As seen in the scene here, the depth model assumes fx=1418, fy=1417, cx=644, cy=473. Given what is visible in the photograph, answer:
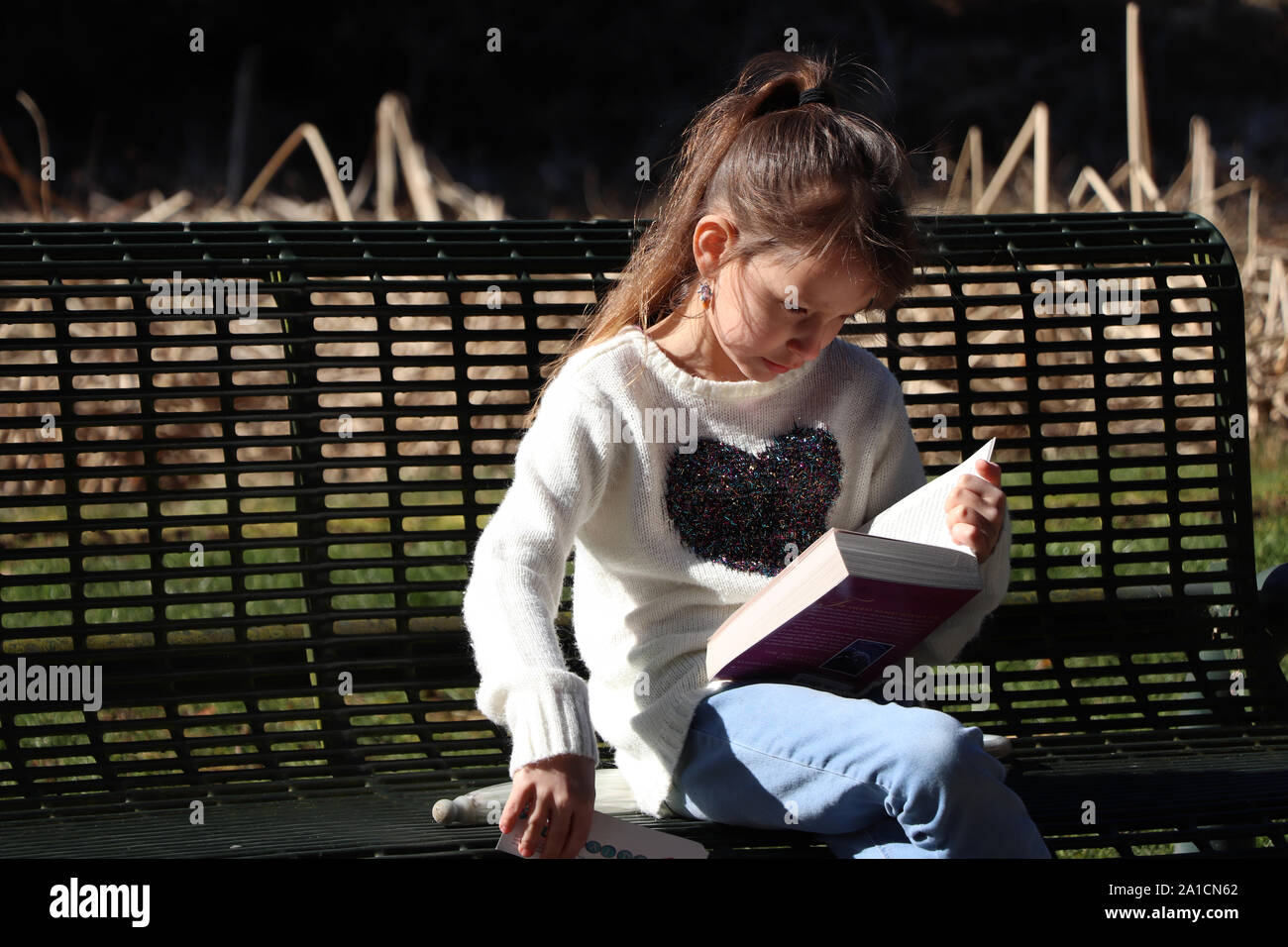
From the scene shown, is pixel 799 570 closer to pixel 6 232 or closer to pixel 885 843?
pixel 885 843

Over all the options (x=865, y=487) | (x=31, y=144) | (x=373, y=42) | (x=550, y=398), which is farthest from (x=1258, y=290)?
Result: (x=31, y=144)

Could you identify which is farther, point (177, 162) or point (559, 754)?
point (177, 162)

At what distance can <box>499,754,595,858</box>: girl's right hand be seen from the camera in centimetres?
178

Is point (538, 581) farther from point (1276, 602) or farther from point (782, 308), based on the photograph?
point (1276, 602)

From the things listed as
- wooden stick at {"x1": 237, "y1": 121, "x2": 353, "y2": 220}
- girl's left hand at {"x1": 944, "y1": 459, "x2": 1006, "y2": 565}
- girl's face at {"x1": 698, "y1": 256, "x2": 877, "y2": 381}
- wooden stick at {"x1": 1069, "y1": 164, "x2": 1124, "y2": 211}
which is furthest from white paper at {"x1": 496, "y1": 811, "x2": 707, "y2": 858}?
wooden stick at {"x1": 1069, "y1": 164, "x2": 1124, "y2": 211}

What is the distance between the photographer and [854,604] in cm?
188

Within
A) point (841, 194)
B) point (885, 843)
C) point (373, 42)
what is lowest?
point (885, 843)

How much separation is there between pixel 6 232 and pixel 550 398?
116 centimetres

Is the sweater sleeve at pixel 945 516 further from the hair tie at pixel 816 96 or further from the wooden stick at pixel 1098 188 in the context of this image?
the wooden stick at pixel 1098 188

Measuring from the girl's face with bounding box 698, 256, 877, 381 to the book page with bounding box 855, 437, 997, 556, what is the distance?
0.89ft

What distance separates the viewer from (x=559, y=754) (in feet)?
5.91

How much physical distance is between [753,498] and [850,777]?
0.51 meters

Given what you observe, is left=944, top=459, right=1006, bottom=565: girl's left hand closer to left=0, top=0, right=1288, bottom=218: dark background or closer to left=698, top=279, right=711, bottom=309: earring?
left=698, top=279, right=711, bottom=309: earring

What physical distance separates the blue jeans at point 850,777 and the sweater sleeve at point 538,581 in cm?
26
